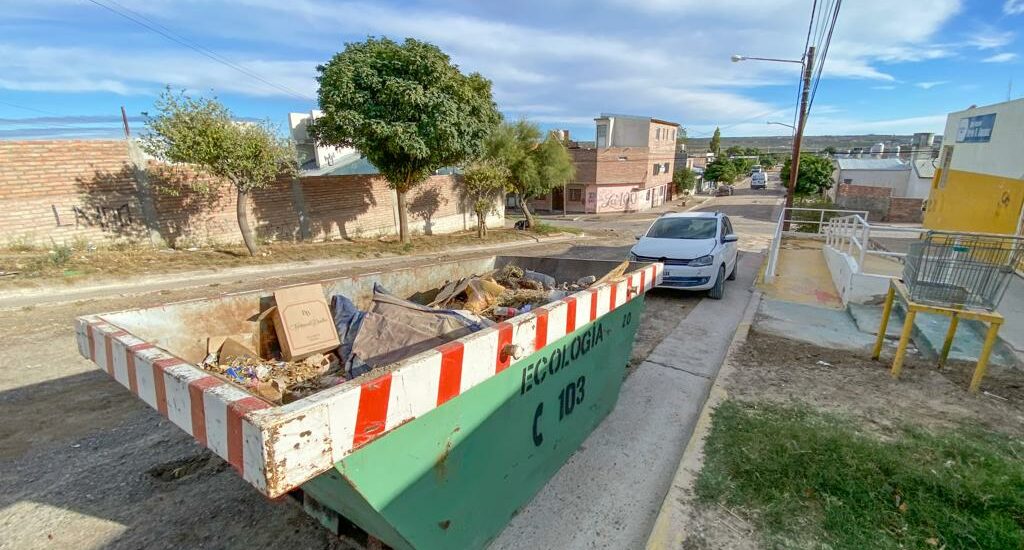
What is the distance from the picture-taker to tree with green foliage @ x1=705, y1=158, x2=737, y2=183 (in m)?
58.8

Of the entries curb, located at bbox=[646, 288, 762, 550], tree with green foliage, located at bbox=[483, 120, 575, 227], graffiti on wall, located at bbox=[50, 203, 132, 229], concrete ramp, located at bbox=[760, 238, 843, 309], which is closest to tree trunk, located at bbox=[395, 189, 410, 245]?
tree with green foliage, located at bbox=[483, 120, 575, 227]

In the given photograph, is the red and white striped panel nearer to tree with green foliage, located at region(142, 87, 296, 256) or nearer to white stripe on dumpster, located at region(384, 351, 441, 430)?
white stripe on dumpster, located at region(384, 351, 441, 430)

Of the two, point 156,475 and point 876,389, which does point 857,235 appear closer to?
point 876,389

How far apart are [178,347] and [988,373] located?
7.41 metres

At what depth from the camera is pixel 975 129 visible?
11.2 m

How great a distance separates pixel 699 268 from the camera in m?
7.82

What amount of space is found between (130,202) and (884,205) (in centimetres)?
3964

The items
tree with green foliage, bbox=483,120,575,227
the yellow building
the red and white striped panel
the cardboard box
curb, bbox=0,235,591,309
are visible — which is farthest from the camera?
tree with green foliage, bbox=483,120,575,227

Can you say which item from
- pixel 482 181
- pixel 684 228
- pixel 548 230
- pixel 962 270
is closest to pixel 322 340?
pixel 962 270

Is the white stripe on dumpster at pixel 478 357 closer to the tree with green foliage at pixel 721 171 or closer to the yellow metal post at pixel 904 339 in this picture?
the yellow metal post at pixel 904 339

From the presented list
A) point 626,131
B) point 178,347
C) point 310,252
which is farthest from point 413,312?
point 626,131

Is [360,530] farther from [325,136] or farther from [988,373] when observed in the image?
[325,136]

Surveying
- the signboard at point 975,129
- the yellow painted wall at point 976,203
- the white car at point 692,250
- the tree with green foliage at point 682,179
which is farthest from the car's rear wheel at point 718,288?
the tree with green foliage at point 682,179

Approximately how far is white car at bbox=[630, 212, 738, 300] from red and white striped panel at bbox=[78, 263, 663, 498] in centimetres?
636
